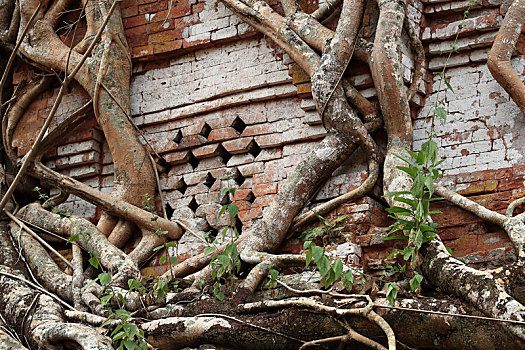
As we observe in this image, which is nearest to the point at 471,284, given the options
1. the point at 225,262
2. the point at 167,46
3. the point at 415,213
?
the point at 415,213

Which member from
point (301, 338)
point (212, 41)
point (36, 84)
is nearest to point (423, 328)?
point (301, 338)

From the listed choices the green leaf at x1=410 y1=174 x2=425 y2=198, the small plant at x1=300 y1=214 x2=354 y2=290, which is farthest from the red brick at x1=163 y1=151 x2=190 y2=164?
the green leaf at x1=410 y1=174 x2=425 y2=198

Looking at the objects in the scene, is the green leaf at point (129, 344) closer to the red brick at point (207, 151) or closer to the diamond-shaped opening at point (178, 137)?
the red brick at point (207, 151)

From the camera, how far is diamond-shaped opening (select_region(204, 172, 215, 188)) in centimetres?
578

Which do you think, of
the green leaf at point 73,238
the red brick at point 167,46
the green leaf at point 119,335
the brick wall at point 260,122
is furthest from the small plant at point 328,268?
the red brick at point 167,46

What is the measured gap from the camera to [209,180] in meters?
5.79

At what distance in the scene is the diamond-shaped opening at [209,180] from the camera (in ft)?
19.0

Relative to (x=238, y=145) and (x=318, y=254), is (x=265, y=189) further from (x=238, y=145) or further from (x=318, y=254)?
(x=318, y=254)

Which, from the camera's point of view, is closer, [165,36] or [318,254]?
[318,254]

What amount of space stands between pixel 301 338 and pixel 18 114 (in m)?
2.95

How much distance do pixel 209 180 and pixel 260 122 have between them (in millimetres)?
501

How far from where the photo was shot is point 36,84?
→ 20.9ft

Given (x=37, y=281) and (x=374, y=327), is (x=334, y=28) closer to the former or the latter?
(x=374, y=327)

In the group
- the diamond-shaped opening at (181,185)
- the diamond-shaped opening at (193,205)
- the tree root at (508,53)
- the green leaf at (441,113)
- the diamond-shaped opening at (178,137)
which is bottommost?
the diamond-shaped opening at (193,205)
